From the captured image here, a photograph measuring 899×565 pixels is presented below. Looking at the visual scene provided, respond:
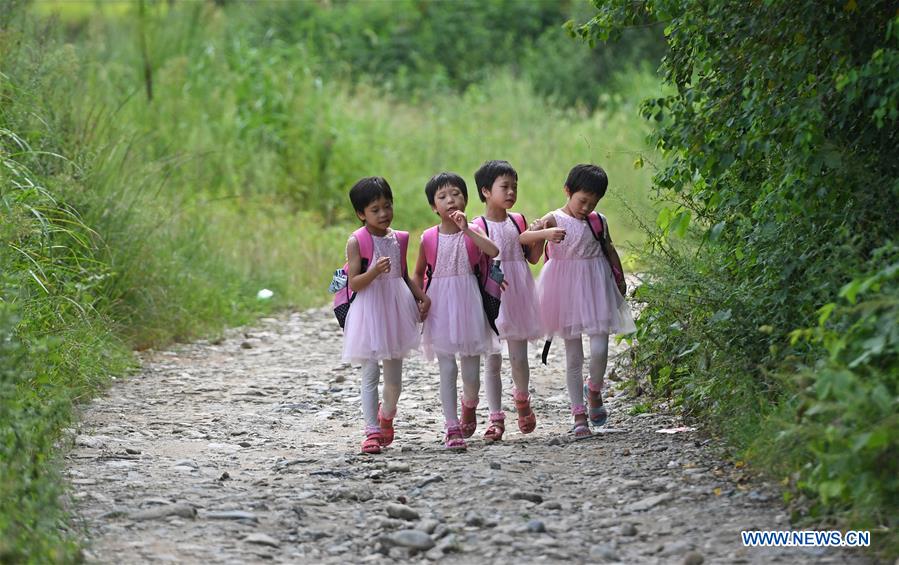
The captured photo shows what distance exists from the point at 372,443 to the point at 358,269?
948 mm

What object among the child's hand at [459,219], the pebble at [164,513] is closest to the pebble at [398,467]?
the pebble at [164,513]

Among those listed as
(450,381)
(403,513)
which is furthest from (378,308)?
(403,513)

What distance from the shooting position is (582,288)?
7285 millimetres

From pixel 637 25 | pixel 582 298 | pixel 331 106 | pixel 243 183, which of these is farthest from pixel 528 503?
pixel 331 106

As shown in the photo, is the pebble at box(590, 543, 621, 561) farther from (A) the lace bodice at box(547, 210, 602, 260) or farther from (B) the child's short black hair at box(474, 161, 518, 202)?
(B) the child's short black hair at box(474, 161, 518, 202)

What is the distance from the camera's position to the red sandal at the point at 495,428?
23.9 feet

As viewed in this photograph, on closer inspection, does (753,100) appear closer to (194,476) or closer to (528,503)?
(528,503)

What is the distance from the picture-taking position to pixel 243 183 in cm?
1617

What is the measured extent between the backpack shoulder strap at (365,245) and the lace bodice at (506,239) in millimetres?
698

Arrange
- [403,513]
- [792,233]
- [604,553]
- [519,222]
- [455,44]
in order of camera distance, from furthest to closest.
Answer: [455,44] < [519,222] < [792,233] < [403,513] < [604,553]

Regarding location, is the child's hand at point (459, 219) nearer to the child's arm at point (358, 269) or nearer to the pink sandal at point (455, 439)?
the child's arm at point (358, 269)

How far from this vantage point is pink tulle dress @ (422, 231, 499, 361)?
7.01 m

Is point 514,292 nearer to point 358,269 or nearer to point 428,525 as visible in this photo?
point 358,269

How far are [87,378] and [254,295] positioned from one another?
4476mm
